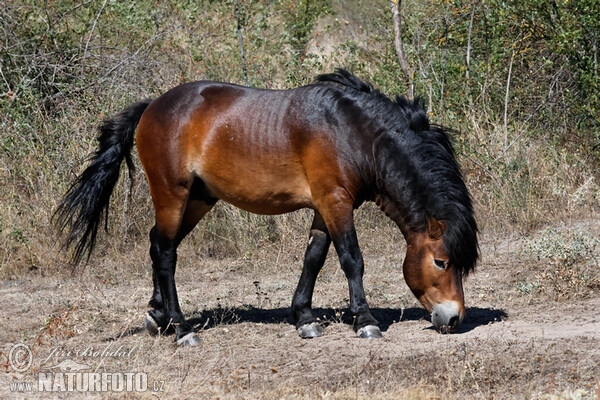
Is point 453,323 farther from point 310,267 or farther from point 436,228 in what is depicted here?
point 310,267

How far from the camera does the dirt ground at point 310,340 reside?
14.9ft

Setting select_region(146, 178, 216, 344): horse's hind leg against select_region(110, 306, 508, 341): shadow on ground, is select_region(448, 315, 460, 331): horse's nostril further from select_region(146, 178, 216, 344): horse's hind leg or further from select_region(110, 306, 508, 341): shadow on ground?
select_region(146, 178, 216, 344): horse's hind leg

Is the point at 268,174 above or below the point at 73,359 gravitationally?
above

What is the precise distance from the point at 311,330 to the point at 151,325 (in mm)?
1336

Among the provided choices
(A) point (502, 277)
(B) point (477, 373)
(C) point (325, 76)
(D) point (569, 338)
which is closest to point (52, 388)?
(B) point (477, 373)

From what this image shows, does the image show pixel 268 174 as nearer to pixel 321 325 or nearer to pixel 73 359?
pixel 321 325

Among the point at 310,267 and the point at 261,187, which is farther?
the point at 310,267

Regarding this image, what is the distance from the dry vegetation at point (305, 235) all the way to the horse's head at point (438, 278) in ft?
0.56

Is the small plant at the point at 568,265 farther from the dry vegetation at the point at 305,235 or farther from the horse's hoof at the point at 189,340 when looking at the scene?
the horse's hoof at the point at 189,340

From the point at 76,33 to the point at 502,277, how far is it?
7516mm

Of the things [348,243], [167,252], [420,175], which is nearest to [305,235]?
[167,252]

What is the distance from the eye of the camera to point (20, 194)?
9258mm

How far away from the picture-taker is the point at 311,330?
573 centimetres

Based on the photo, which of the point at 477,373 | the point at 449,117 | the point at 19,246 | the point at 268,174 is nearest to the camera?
the point at 477,373
